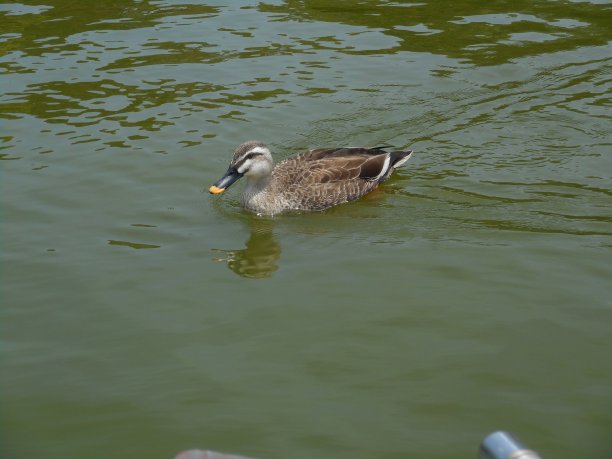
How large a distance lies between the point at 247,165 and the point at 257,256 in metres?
1.29

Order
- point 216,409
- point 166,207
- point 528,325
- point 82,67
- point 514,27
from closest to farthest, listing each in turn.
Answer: point 216,409 → point 528,325 → point 166,207 → point 82,67 → point 514,27

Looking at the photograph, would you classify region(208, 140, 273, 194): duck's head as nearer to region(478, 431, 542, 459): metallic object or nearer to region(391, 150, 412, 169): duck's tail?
region(391, 150, 412, 169): duck's tail

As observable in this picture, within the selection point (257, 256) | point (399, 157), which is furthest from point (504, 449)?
point (399, 157)

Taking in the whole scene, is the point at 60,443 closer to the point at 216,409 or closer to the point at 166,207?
the point at 216,409

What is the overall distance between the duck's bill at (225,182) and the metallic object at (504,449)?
700 centimetres

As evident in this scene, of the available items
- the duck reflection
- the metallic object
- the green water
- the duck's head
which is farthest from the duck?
the metallic object

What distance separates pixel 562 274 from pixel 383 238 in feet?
6.17

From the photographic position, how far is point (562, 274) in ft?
27.9

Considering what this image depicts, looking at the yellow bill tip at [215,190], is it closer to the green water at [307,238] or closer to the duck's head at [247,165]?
the duck's head at [247,165]

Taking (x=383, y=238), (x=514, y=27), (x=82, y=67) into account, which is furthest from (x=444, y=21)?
(x=383, y=238)

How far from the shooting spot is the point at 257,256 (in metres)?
9.46

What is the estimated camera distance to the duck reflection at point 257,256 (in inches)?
Result: 358

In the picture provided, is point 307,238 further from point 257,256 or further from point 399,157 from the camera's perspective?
point 399,157

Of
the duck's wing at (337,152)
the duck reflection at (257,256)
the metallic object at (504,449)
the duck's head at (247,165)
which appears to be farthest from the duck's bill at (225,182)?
the metallic object at (504,449)
